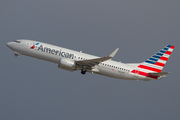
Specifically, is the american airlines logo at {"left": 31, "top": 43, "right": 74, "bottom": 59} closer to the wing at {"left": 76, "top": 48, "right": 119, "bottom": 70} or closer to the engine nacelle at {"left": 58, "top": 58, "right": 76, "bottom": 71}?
the engine nacelle at {"left": 58, "top": 58, "right": 76, "bottom": 71}

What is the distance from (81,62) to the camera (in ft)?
156

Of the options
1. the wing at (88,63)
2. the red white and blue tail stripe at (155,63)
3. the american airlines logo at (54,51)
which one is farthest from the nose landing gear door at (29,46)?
the red white and blue tail stripe at (155,63)

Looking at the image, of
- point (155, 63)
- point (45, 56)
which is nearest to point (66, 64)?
point (45, 56)

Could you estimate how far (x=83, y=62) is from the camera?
47469 millimetres

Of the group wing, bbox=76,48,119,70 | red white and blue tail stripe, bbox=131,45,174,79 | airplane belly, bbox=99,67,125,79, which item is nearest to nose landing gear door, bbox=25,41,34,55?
A: wing, bbox=76,48,119,70

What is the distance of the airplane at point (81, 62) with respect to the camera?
4766cm

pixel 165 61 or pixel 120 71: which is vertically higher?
pixel 165 61

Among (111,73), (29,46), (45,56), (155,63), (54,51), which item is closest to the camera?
(45,56)

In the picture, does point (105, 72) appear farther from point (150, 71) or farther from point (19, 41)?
point (19, 41)

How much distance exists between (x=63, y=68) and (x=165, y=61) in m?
21.0

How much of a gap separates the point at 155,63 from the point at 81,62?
1574 cm

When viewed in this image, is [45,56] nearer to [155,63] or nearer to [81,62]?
[81,62]

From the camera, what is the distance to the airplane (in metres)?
47.7

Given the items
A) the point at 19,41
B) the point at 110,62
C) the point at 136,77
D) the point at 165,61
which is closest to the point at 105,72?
the point at 110,62
